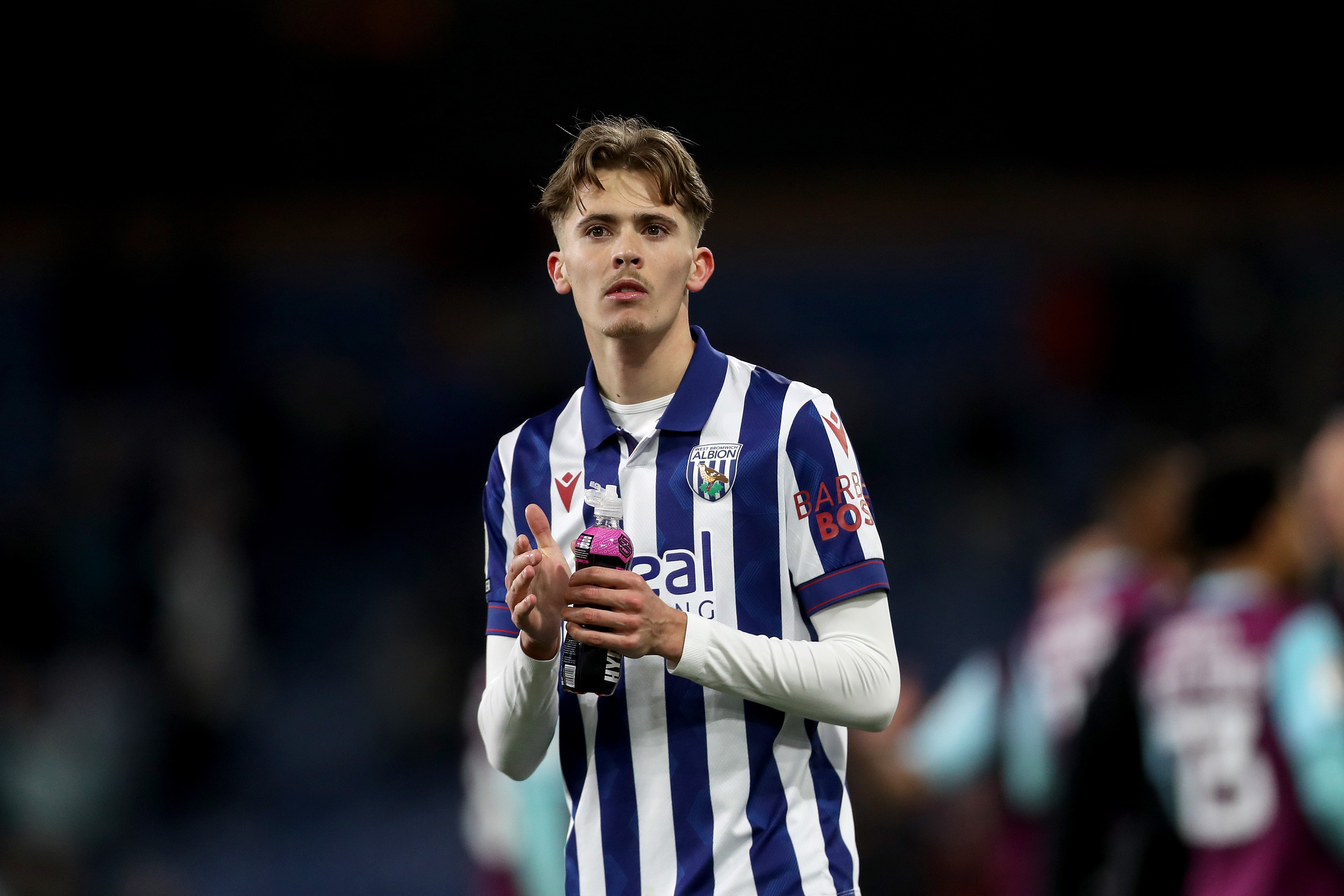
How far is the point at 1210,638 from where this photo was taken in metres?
4.96

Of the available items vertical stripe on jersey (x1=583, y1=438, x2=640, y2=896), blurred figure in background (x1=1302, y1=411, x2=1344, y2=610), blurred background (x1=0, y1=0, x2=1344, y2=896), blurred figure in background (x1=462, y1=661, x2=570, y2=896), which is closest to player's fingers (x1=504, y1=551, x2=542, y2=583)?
vertical stripe on jersey (x1=583, y1=438, x2=640, y2=896)

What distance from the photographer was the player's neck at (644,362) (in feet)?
10.2

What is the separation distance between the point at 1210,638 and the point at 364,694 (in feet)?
30.3

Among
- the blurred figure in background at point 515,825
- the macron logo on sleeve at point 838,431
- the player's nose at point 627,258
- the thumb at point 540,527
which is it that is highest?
the player's nose at point 627,258

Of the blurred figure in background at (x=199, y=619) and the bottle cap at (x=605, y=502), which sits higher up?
the blurred figure in background at (x=199, y=619)

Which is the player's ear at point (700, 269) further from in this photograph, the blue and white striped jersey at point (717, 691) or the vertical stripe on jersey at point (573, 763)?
the vertical stripe on jersey at point (573, 763)

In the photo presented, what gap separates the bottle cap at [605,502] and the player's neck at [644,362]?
1.31 ft

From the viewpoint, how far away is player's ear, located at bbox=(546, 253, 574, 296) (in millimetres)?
3109

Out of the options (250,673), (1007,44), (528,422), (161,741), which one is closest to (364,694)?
(250,673)

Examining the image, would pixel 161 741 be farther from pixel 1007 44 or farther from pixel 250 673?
pixel 1007 44

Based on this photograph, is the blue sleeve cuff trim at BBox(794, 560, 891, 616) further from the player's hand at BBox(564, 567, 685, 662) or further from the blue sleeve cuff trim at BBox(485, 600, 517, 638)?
the blue sleeve cuff trim at BBox(485, 600, 517, 638)

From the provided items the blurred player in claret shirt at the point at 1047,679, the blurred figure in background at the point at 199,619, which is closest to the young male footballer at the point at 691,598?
the blurred player in claret shirt at the point at 1047,679

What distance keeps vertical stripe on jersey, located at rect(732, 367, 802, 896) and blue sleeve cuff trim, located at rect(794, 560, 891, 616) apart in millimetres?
96

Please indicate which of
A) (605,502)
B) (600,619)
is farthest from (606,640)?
(605,502)
